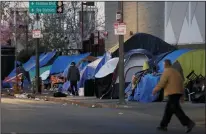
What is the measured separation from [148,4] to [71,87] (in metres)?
6.49

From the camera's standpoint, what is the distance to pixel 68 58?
1308 inches

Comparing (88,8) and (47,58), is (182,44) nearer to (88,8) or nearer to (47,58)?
(47,58)

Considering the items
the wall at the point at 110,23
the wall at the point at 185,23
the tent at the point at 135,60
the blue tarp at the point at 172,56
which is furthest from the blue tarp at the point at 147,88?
the wall at the point at 110,23

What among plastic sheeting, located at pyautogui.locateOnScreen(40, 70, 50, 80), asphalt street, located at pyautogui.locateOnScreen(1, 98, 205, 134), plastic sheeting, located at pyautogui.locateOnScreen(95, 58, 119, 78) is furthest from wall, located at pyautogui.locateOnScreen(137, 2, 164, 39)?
asphalt street, located at pyautogui.locateOnScreen(1, 98, 205, 134)

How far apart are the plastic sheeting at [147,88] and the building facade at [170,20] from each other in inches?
175

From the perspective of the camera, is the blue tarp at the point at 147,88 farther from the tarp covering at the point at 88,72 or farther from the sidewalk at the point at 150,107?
the tarp covering at the point at 88,72

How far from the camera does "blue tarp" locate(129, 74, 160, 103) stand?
19.2m

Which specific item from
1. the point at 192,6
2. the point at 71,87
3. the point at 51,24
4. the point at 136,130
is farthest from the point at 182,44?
the point at 51,24

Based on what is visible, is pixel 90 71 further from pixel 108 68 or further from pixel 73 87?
pixel 108 68

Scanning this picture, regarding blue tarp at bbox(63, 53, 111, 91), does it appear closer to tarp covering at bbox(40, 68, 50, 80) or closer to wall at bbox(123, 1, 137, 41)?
wall at bbox(123, 1, 137, 41)

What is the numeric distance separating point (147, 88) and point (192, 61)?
2.19m

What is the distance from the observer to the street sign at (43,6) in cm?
2616

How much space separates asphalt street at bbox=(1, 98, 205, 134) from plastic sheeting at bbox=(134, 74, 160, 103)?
275 cm

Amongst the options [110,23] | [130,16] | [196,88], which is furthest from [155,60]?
[110,23]
